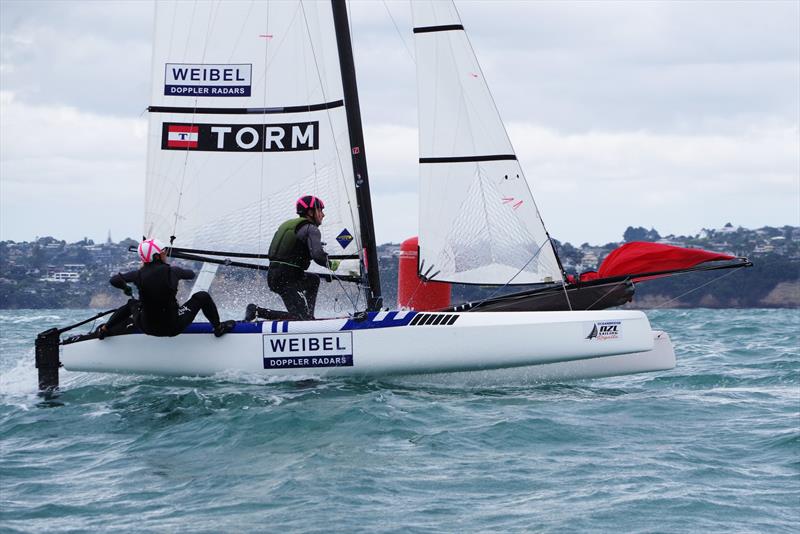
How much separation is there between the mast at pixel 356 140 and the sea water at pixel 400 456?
1413 millimetres

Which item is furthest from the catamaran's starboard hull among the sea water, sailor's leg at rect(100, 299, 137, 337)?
sailor's leg at rect(100, 299, 137, 337)

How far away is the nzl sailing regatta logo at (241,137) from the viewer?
A: 1052 centimetres

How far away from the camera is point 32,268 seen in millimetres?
67062

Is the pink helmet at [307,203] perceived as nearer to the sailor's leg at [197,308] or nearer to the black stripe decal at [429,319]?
the sailor's leg at [197,308]

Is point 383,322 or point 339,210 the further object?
point 339,210

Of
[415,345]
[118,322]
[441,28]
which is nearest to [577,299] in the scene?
[415,345]

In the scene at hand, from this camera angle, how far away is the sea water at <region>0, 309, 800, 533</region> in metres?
5.42

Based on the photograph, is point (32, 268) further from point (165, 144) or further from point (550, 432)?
point (550, 432)

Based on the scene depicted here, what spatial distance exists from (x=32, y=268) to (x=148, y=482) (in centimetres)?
6452

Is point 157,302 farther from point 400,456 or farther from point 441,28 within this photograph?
point 441,28

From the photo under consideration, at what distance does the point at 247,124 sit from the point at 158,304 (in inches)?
90.4

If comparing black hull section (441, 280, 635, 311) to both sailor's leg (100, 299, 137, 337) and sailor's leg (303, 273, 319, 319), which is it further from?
sailor's leg (100, 299, 137, 337)

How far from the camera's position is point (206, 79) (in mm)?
10648

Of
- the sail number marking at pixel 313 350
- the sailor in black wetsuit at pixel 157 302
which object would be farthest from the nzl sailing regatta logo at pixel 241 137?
the sail number marking at pixel 313 350
